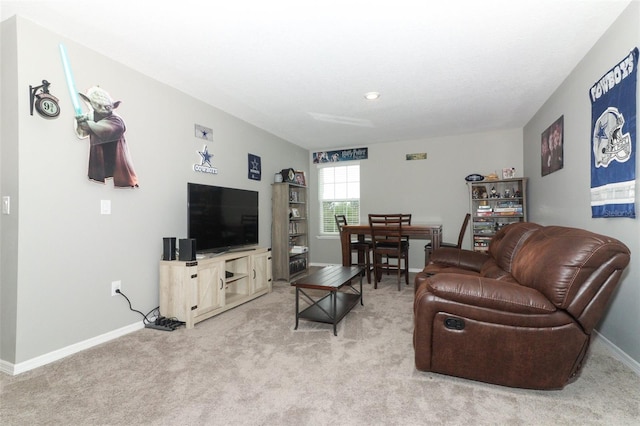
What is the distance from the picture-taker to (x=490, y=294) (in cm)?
170

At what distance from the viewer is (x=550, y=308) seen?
164cm

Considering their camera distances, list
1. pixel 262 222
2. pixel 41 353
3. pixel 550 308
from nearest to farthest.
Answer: pixel 550 308 → pixel 41 353 → pixel 262 222

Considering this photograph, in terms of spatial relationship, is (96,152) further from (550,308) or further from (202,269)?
(550,308)

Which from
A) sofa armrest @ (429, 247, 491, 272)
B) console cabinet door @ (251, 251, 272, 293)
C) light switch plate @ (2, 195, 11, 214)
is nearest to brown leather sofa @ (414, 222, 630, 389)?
sofa armrest @ (429, 247, 491, 272)

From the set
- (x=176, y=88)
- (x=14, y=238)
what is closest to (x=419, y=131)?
(x=176, y=88)

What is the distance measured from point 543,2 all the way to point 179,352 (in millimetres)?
3504

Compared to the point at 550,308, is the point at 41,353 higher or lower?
lower

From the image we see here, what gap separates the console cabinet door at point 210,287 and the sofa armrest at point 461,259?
2306mm

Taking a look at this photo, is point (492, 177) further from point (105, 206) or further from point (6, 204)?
point (6, 204)

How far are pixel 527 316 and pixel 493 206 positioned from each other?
382 cm

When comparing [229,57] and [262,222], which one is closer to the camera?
[229,57]

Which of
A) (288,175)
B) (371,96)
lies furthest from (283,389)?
(288,175)

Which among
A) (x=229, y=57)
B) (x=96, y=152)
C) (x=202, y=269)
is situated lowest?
(x=202, y=269)

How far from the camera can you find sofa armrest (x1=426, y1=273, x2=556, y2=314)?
1.66m
